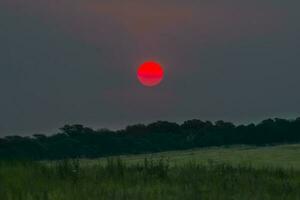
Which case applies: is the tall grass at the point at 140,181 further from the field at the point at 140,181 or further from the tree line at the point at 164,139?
the tree line at the point at 164,139

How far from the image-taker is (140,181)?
12.5 meters

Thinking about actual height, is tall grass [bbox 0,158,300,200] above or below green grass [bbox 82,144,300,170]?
below

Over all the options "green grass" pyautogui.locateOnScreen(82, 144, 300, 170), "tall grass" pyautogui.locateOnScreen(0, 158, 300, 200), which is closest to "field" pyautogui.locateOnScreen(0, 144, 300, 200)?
"tall grass" pyautogui.locateOnScreen(0, 158, 300, 200)

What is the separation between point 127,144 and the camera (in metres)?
44.8

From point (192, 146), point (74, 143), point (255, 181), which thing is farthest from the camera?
point (192, 146)

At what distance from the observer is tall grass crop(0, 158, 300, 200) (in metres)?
10.7

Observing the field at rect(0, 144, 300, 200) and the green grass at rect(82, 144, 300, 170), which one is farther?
the green grass at rect(82, 144, 300, 170)

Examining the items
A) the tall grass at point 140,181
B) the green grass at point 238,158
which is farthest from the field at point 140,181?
the green grass at point 238,158

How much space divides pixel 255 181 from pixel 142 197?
3444 millimetres

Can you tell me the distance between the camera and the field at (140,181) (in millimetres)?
10727

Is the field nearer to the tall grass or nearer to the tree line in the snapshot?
the tall grass

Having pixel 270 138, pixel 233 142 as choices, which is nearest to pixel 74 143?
pixel 233 142

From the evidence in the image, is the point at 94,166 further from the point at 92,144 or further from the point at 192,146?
the point at 192,146

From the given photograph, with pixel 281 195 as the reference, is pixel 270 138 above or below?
above
